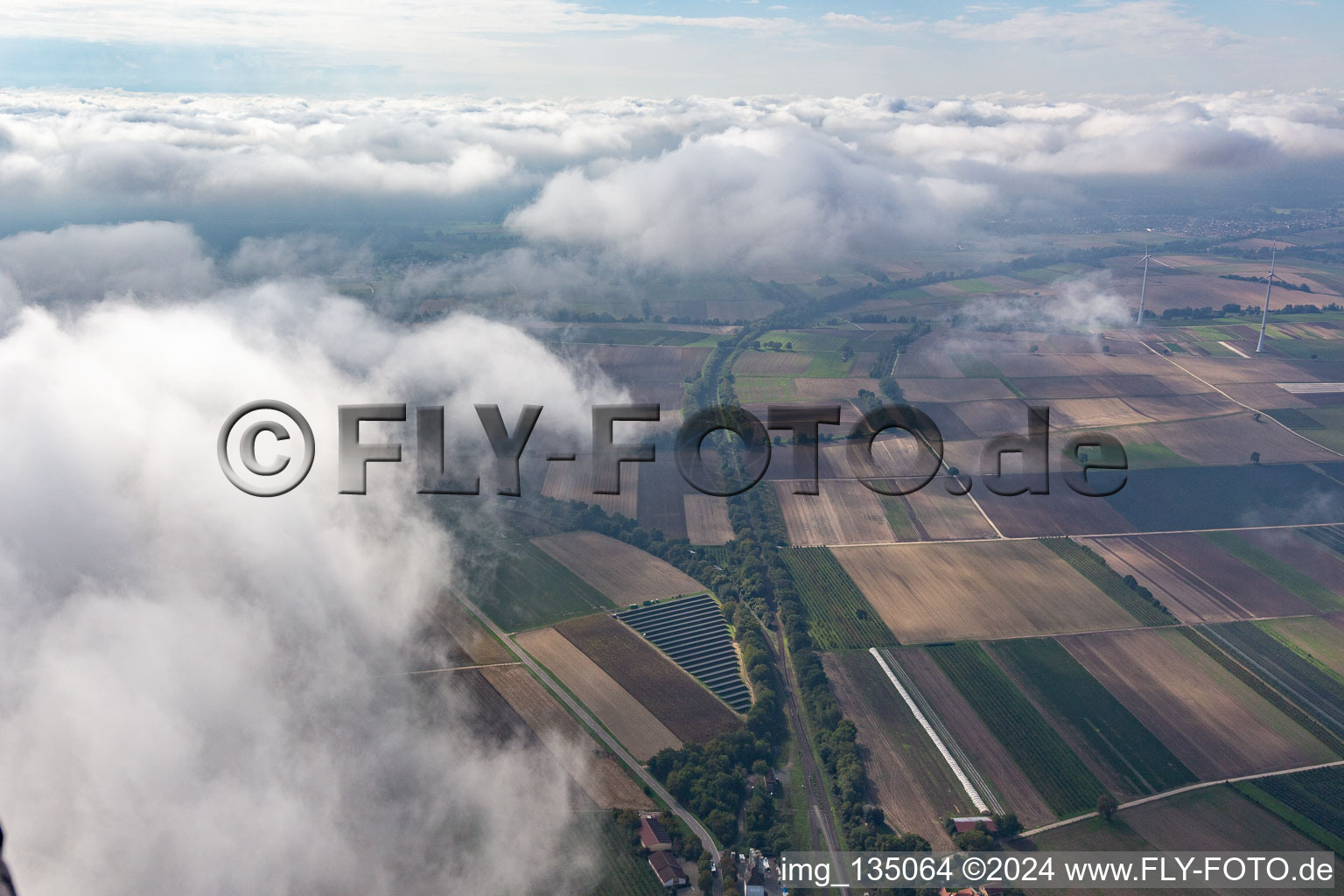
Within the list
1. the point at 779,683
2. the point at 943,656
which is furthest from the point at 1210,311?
the point at 779,683

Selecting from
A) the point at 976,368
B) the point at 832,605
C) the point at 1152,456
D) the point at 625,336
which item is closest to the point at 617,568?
the point at 832,605

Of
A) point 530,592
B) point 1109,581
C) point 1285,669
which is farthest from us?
point 1109,581

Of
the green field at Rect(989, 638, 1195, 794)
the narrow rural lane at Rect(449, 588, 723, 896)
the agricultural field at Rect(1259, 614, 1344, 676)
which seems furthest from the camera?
the agricultural field at Rect(1259, 614, 1344, 676)

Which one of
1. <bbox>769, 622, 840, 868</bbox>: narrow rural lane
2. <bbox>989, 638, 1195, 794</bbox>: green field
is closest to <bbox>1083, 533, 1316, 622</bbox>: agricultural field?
<bbox>989, 638, 1195, 794</bbox>: green field

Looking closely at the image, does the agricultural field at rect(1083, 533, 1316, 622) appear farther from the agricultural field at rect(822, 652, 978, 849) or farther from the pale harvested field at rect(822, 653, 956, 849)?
the pale harvested field at rect(822, 653, 956, 849)

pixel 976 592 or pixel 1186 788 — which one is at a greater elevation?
pixel 976 592

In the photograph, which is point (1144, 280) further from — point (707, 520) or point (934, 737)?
point (934, 737)
